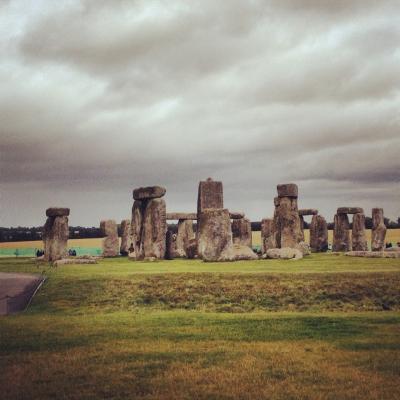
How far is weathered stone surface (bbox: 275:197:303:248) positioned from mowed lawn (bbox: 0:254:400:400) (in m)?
12.5

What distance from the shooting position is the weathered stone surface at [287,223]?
96.7ft

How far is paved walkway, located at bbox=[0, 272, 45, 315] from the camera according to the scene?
45.6 feet

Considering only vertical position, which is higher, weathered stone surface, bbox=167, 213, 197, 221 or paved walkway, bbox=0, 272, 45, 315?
weathered stone surface, bbox=167, 213, 197, 221

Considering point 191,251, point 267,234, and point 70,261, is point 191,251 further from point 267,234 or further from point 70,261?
point 267,234

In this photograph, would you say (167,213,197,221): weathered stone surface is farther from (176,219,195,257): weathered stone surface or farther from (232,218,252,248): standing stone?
(232,218,252,248): standing stone

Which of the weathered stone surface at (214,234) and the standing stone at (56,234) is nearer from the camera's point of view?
the weathered stone surface at (214,234)

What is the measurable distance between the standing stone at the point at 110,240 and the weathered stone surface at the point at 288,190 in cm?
1179

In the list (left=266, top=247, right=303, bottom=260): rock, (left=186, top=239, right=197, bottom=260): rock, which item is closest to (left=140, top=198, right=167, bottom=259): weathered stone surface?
(left=186, top=239, right=197, bottom=260): rock

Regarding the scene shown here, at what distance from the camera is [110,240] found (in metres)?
36.2

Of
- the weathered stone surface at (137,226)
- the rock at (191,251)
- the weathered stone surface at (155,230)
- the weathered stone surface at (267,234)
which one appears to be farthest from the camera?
the weathered stone surface at (267,234)

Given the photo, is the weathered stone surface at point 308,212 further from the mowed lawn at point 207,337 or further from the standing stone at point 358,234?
the mowed lawn at point 207,337

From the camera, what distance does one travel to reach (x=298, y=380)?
7422 millimetres

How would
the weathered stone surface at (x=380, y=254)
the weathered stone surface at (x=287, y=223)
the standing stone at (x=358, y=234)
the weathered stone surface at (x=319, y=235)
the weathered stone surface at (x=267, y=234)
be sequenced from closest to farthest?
1. the weathered stone surface at (x=380, y=254)
2. the weathered stone surface at (x=287, y=223)
3. the weathered stone surface at (x=267, y=234)
4. the standing stone at (x=358, y=234)
5. the weathered stone surface at (x=319, y=235)

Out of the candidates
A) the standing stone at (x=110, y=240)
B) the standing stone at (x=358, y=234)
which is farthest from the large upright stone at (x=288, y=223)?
the standing stone at (x=110, y=240)
